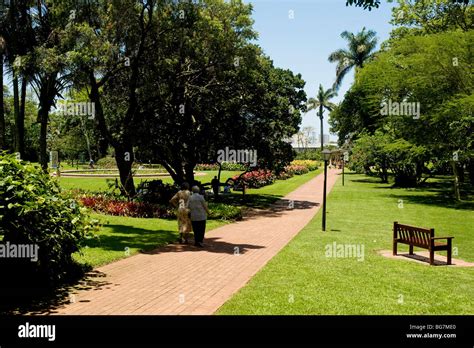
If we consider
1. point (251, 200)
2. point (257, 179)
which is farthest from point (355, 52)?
point (251, 200)

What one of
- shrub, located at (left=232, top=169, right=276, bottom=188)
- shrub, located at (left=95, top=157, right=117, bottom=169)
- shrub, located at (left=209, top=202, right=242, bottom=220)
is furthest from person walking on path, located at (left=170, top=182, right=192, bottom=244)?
shrub, located at (left=95, top=157, right=117, bottom=169)

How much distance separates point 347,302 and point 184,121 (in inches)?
662

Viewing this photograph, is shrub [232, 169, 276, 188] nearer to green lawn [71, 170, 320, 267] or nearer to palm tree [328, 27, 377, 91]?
green lawn [71, 170, 320, 267]

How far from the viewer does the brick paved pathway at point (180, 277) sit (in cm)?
673

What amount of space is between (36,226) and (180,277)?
9.28ft

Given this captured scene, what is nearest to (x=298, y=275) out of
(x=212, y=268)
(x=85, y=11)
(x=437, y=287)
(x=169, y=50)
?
(x=212, y=268)

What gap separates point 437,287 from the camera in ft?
26.8

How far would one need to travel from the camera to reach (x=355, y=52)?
193 feet

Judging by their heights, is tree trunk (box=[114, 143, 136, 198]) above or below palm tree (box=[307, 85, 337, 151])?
below

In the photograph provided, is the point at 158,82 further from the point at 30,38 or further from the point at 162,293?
the point at 162,293

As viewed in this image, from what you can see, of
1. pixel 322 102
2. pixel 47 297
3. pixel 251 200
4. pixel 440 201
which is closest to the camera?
pixel 47 297

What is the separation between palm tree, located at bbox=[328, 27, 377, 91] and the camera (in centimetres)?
5800

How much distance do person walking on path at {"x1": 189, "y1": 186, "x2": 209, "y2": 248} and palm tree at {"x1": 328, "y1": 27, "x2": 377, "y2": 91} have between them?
50270 millimetres

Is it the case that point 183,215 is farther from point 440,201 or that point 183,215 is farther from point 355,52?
point 355,52
